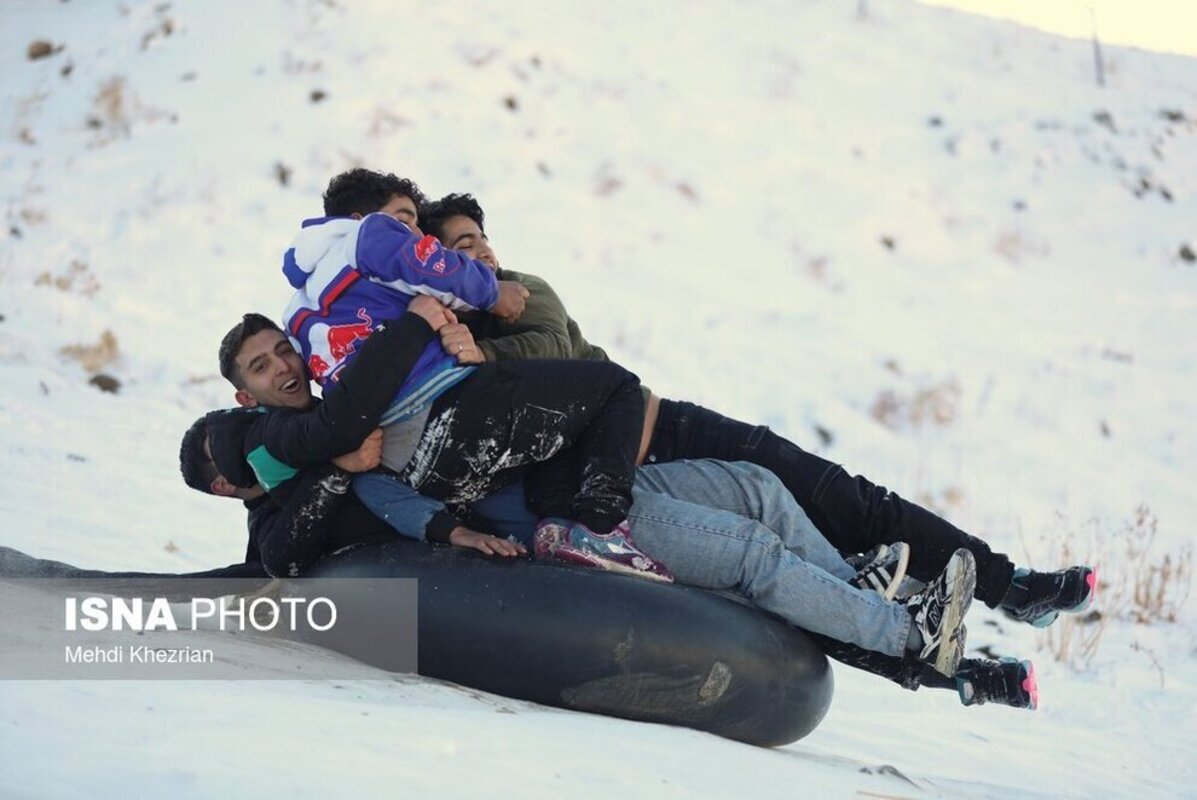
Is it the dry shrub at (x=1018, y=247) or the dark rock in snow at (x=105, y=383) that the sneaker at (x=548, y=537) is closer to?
the dark rock in snow at (x=105, y=383)

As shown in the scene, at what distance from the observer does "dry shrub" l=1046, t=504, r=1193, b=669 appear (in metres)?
7.37

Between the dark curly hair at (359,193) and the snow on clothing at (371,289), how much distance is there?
34 centimetres

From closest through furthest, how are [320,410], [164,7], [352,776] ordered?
[352,776] < [320,410] < [164,7]

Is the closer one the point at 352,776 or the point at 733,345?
the point at 352,776

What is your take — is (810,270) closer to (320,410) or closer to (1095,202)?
(1095,202)

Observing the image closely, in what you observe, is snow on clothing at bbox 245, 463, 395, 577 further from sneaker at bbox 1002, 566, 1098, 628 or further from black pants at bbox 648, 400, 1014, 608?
sneaker at bbox 1002, 566, 1098, 628

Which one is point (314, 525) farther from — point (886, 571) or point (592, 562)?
point (886, 571)

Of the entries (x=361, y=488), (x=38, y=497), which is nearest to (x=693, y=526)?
(x=361, y=488)

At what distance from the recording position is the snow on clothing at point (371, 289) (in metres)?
4.27

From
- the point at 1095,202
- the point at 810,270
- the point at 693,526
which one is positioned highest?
the point at 1095,202

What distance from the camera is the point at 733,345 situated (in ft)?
37.6

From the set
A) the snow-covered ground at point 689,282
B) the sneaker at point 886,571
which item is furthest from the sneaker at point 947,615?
the snow-covered ground at point 689,282

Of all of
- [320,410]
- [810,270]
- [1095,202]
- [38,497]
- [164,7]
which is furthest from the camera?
[1095,202]

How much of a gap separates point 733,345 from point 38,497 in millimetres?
6014
